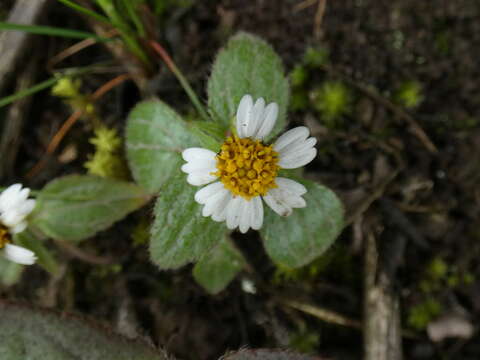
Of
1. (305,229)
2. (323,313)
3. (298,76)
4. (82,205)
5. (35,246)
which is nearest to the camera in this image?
(305,229)

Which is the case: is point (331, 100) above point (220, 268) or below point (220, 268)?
above

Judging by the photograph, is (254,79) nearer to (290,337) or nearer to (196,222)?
(196,222)

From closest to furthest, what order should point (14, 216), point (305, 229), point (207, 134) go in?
point (207, 134)
point (305, 229)
point (14, 216)

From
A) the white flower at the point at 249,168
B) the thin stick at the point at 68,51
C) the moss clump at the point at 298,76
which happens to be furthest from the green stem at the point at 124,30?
the white flower at the point at 249,168

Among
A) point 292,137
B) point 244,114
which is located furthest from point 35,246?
point 292,137

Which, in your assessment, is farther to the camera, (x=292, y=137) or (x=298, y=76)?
(x=298, y=76)

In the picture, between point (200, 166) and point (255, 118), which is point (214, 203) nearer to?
point (200, 166)

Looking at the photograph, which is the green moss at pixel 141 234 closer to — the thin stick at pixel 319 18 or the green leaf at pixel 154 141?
the green leaf at pixel 154 141

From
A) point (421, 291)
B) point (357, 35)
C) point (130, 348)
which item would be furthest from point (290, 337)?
point (357, 35)
